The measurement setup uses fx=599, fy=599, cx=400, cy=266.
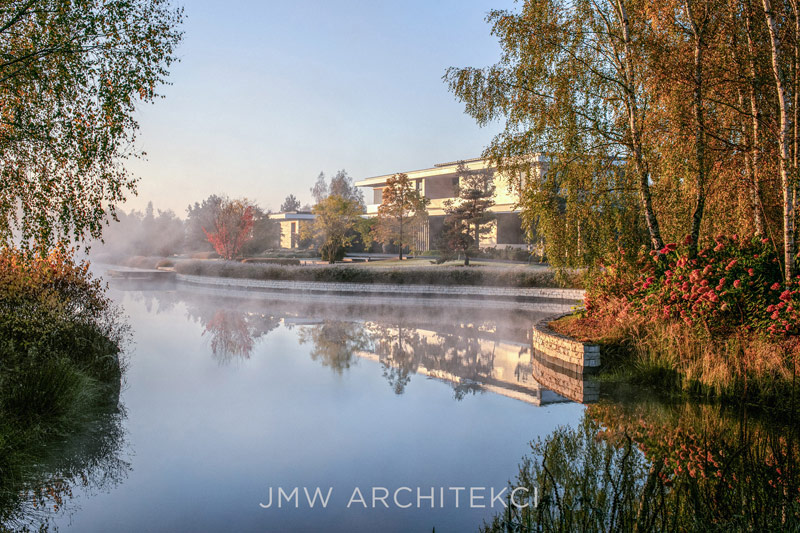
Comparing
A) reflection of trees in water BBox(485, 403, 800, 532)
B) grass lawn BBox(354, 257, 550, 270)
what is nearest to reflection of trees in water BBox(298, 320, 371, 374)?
reflection of trees in water BBox(485, 403, 800, 532)

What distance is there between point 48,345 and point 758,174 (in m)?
10.7

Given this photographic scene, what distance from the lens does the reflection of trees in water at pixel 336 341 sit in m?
10.7

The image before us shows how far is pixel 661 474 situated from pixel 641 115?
786cm

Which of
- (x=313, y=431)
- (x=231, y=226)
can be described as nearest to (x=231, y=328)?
(x=313, y=431)

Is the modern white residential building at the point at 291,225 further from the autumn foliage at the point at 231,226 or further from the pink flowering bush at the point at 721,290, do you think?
the pink flowering bush at the point at 721,290

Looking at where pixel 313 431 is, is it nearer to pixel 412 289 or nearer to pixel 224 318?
pixel 224 318

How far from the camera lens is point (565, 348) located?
391 inches

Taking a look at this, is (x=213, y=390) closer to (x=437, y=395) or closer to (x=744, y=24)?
(x=437, y=395)

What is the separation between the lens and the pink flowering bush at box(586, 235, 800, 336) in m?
8.40

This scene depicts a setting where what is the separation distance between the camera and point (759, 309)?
865cm

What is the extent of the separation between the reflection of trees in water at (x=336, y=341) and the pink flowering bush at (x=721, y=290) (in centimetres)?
489

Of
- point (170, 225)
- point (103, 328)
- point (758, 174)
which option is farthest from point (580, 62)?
point (170, 225)

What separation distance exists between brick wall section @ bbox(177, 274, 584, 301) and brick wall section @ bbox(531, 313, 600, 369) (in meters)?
8.47

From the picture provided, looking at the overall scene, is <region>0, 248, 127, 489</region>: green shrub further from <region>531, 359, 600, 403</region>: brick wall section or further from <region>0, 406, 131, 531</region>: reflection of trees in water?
<region>531, 359, 600, 403</region>: brick wall section
